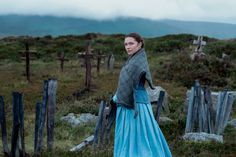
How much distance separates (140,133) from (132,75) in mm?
947

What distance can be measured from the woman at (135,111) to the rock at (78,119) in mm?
4808

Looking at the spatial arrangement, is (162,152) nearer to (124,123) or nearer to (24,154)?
(124,123)

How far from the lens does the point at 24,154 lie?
347 inches

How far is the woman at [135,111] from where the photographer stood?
7.66 metres

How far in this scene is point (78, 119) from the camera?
1295 cm

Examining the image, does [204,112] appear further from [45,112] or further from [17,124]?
[17,124]

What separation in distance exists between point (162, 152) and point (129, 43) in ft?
5.94

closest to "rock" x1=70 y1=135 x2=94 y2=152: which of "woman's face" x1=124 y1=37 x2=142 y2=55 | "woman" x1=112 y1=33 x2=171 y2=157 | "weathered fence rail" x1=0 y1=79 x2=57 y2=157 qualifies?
"weathered fence rail" x1=0 y1=79 x2=57 y2=157

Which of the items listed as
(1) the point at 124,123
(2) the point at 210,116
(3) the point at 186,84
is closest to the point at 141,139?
(1) the point at 124,123

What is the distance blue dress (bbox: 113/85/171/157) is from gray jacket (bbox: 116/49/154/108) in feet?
0.36

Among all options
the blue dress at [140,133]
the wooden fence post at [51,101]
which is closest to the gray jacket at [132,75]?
the blue dress at [140,133]

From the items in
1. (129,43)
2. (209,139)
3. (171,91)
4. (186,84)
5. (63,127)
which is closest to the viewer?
(129,43)

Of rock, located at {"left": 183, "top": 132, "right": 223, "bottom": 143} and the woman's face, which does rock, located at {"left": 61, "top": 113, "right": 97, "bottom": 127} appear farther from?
the woman's face

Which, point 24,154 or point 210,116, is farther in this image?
point 210,116
